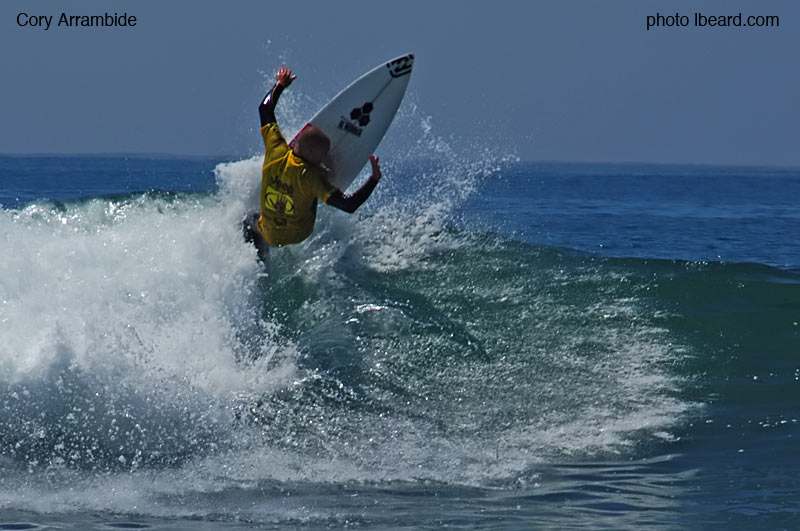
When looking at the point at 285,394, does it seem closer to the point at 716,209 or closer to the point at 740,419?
the point at 740,419

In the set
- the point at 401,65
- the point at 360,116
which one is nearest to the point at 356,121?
the point at 360,116

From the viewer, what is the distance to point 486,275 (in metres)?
9.94

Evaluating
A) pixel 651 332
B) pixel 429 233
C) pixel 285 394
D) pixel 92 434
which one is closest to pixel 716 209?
pixel 429 233

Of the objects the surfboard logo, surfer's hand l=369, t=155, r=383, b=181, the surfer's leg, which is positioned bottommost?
the surfer's leg

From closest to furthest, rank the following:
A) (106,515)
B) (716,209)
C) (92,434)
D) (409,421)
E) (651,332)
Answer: (106,515) → (92,434) → (409,421) → (651,332) → (716,209)

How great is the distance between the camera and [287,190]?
8.05 m

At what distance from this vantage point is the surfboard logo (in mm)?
9695

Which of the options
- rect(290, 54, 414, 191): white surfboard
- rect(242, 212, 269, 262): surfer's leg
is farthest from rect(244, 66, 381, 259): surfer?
rect(290, 54, 414, 191): white surfboard

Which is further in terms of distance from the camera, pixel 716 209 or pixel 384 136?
pixel 716 209

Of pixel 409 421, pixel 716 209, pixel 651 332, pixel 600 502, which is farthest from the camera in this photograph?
pixel 716 209

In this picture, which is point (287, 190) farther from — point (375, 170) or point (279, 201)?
point (375, 170)

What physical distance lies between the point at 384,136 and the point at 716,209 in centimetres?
1427

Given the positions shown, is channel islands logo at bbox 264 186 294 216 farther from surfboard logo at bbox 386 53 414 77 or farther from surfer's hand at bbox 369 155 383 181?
surfboard logo at bbox 386 53 414 77

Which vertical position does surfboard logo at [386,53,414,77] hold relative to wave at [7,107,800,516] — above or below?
above
